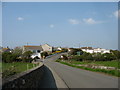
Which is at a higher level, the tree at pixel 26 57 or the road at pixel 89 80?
the road at pixel 89 80

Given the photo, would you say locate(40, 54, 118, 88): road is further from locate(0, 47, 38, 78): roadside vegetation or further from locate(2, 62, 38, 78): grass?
locate(0, 47, 38, 78): roadside vegetation

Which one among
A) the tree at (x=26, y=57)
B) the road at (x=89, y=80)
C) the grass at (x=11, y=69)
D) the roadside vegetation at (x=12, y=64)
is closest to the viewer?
the grass at (x=11, y=69)

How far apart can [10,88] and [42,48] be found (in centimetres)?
14046

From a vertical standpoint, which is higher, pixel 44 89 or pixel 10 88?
pixel 10 88

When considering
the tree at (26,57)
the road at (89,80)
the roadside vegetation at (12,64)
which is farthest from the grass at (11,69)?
the tree at (26,57)

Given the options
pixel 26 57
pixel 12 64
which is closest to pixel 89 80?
pixel 12 64

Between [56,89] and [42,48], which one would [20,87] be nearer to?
[56,89]

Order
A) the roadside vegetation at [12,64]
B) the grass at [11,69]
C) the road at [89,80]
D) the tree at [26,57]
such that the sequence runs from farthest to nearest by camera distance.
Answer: the tree at [26,57], the road at [89,80], the roadside vegetation at [12,64], the grass at [11,69]

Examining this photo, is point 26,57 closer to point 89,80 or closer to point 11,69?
point 89,80

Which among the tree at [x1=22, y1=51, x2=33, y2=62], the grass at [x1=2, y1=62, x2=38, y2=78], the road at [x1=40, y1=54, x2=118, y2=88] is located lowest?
the tree at [x1=22, y1=51, x2=33, y2=62]

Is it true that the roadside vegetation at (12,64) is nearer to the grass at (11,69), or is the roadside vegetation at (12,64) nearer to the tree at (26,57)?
the grass at (11,69)

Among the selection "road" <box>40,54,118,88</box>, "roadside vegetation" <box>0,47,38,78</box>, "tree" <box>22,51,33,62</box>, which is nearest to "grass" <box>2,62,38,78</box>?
"roadside vegetation" <box>0,47,38,78</box>

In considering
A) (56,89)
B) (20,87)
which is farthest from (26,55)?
(20,87)

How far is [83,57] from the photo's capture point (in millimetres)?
75812
